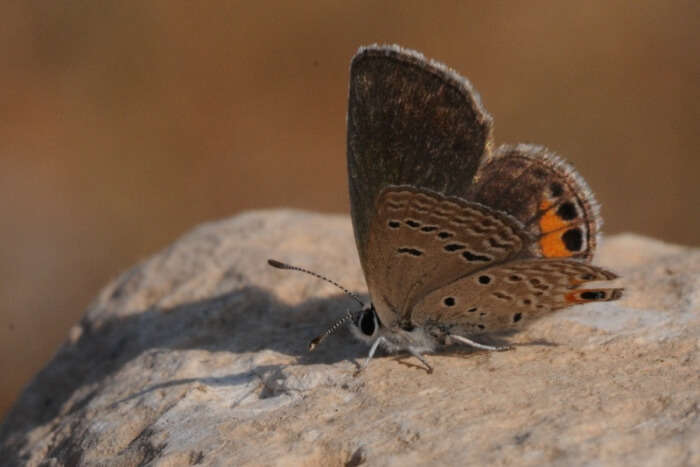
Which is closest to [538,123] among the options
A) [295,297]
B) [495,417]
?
[295,297]

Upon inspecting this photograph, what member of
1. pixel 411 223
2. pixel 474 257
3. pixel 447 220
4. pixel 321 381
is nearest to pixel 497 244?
pixel 474 257

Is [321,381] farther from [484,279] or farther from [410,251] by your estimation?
[484,279]

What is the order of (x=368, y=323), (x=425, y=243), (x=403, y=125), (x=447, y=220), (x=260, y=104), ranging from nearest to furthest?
1. (x=447, y=220)
2. (x=425, y=243)
3. (x=403, y=125)
4. (x=368, y=323)
5. (x=260, y=104)

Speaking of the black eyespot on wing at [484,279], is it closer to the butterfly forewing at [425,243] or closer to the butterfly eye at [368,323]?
the butterfly forewing at [425,243]

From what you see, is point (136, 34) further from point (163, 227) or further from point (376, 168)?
point (376, 168)

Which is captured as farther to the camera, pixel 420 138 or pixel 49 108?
pixel 49 108

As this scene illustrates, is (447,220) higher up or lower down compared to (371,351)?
higher up

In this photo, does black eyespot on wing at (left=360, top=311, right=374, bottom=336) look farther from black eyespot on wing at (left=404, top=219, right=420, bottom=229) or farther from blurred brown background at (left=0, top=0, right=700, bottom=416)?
blurred brown background at (left=0, top=0, right=700, bottom=416)
